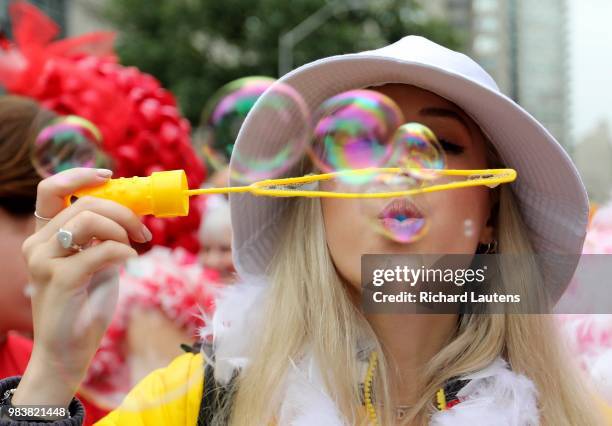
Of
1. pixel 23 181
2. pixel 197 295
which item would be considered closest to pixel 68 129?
pixel 23 181

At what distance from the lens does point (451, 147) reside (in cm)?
154

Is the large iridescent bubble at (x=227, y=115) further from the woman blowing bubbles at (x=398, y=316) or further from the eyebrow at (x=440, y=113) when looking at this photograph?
the eyebrow at (x=440, y=113)

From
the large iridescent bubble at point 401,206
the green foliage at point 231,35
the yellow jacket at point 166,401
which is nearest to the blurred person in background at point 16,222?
the yellow jacket at point 166,401

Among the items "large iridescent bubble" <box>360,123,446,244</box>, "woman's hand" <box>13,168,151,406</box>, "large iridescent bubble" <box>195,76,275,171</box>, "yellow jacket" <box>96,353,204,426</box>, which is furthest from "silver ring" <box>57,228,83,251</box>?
"large iridescent bubble" <box>195,76,275,171</box>

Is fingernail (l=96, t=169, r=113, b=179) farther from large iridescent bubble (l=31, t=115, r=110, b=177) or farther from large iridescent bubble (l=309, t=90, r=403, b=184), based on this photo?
large iridescent bubble (l=31, t=115, r=110, b=177)

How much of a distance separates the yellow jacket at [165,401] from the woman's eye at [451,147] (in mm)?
632

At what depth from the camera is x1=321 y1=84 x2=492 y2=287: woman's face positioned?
4.63 ft

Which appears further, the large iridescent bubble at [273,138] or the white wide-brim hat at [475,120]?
the large iridescent bubble at [273,138]

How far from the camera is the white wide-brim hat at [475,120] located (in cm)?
144

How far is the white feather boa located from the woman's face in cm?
21

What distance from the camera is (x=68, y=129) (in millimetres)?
2061

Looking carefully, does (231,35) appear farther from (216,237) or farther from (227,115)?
(227,115)

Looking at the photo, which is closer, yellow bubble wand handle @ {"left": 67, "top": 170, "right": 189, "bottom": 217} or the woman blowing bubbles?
yellow bubble wand handle @ {"left": 67, "top": 170, "right": 189, "bottom": 217}

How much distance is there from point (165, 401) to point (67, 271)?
38 cm
